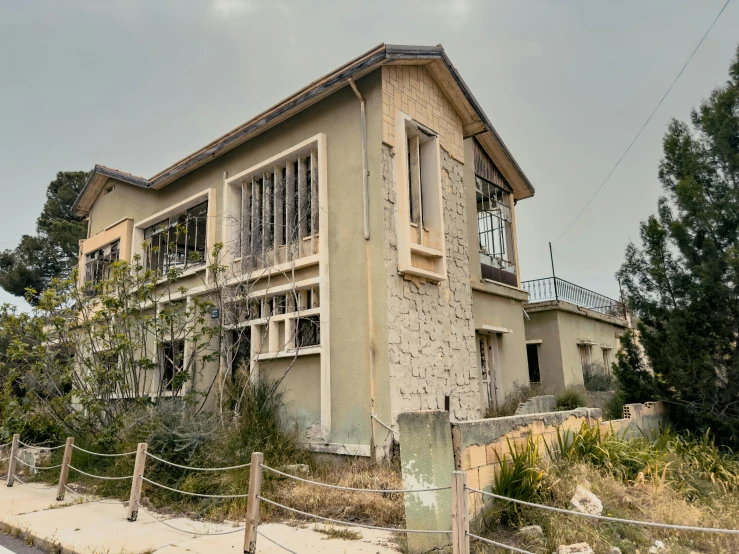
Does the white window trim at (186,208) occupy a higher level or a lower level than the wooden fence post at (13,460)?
higher

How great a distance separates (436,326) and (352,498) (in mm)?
3786

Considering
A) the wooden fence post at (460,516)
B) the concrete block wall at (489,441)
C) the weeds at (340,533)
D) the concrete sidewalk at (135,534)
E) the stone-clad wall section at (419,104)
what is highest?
the stone-clad wall section at (419,104)

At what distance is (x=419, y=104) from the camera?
9922 mm

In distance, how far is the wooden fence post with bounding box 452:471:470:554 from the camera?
3.92 metres

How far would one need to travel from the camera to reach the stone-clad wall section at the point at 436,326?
8.41m

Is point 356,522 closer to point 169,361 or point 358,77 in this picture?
point 358,77

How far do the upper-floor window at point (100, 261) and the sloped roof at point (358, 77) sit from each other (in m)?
2.01

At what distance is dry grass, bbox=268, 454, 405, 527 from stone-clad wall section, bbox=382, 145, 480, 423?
3.92ft

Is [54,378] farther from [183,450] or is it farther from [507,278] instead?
[507,278]

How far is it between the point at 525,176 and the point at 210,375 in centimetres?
974

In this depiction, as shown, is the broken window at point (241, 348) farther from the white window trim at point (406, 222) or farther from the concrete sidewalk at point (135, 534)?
the white window trim at point (406, 222)

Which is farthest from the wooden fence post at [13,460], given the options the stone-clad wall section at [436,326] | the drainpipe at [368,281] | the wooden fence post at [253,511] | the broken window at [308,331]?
the stone-clad wall section at [436,326]

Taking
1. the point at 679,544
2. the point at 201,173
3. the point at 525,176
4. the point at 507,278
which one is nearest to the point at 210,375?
the point at 201,173

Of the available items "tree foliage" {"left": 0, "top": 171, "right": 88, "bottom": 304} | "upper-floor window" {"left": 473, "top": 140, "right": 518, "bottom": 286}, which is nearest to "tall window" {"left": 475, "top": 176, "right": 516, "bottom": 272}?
"upper-floor window" {"left": 473, "top": 140, "right": 518, "bottom": 286}
